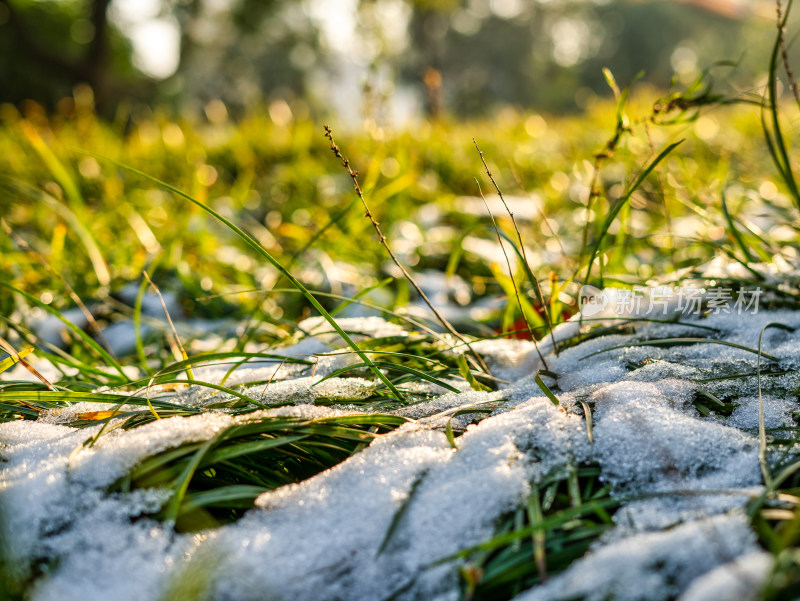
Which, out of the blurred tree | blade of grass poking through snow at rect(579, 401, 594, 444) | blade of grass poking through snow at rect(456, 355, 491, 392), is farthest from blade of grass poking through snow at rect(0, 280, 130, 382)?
the blurred tree

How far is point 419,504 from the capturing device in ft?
2.26

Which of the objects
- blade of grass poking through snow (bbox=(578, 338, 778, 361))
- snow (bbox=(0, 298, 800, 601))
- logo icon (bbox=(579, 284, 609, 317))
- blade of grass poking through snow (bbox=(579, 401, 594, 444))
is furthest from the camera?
logo icon (bbox=(579, 284, 609, 317))

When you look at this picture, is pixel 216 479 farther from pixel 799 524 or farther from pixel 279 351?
pixel 799 524

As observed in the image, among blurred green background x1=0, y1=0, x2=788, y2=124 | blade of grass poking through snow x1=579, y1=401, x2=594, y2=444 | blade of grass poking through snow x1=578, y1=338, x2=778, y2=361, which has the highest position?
blurred green background x1=0, y1=0, x2=788, y2=124

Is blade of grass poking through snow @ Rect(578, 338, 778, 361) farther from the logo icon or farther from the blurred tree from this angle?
the blurred tree

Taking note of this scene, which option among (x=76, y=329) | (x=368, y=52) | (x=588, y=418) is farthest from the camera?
(x=368, y=52)

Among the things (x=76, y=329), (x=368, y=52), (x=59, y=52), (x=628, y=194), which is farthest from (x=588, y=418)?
(x=59, y=52)

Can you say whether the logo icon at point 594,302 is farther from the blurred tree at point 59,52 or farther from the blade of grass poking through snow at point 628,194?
the blurred tree at point 59,52

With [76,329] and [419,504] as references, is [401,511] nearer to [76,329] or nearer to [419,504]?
[419,504]

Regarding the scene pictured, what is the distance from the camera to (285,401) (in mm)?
937

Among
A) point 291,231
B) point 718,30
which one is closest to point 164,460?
point 291,231

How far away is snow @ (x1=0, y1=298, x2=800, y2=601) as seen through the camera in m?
0.58

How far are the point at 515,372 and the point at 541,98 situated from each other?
3118 cm

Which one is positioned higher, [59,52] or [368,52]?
[59,52]
